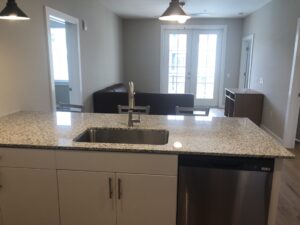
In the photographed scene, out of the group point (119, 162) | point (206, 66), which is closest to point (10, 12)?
point (119, 162)

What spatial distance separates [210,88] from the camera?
773cm

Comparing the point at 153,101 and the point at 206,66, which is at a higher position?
the point at 206,66

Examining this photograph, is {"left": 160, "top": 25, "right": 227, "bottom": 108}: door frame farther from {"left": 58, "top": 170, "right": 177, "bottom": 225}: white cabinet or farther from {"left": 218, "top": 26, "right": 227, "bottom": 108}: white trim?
{"left": 58, "top": 170, "right": 177, "bottom": 225}: white cabinet

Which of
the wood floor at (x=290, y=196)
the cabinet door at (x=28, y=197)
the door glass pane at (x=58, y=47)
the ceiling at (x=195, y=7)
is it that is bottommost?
the wood floor at (x=290, y=196)

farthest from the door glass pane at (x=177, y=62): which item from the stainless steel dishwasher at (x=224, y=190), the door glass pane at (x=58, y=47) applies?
the stainless steel dishwasher at (x=224, y=190)

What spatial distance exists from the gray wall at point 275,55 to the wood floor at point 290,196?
1.12 m

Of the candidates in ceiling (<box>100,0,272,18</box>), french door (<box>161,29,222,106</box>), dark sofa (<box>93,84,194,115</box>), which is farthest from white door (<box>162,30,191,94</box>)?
dark sofa (<box>93,84,194,115</box>)

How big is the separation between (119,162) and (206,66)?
6.45 meters

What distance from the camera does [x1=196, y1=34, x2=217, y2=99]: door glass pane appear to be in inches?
293

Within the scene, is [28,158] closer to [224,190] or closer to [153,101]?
[224,190]

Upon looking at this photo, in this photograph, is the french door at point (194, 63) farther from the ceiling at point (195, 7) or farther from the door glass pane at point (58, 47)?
the door glass pane at point (58, 47)

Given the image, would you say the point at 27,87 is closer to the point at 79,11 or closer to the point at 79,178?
the point at 79,178

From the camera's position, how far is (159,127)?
2137mm

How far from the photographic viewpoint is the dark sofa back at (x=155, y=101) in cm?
427
